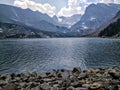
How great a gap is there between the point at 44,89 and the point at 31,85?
5367mm

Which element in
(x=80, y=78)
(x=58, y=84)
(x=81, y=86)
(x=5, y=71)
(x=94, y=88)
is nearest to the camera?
(x=94, y=88)

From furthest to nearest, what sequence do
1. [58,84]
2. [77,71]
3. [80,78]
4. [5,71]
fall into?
[5,71] → [77,71] → [80,78] → [58,84]

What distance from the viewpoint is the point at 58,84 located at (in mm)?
35219

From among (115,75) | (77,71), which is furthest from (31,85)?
(77,71)

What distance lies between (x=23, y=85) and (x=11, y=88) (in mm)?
5491

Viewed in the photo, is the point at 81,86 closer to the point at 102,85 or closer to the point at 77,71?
the point at 102,85

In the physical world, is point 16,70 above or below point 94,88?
below

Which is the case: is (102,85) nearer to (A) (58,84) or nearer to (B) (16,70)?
(A) (58,84)

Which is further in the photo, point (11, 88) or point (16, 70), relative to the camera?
point (16, 70)

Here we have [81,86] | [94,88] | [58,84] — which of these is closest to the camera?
[94,88]

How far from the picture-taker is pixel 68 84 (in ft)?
108

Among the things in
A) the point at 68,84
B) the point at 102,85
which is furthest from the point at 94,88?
the point at 68,84

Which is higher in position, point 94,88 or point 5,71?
point 94,88

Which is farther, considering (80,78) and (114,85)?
(80,78)
